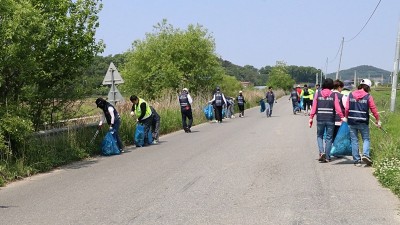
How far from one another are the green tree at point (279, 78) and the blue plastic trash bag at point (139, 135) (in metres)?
95.7

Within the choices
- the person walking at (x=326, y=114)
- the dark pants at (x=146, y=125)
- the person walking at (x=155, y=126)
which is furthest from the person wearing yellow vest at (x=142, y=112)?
the person walking at (x=326, y=114)

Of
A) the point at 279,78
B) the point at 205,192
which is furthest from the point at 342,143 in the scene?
the point at 279,78

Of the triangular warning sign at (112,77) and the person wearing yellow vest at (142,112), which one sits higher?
the triangular warning sign at (112,77)

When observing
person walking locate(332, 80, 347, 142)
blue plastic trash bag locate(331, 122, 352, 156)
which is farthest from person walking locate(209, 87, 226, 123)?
blue plastic trash bag locate(331, 122, 352, 156)

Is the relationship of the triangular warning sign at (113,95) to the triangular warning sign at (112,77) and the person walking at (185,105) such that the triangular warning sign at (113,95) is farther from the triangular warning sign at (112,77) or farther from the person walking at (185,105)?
the person walking at (185,105)

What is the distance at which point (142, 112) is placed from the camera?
15664mm

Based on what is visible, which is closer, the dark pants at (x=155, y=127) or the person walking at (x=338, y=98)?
the person walking at (x=338, y=98)

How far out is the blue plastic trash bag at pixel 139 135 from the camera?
614 inches

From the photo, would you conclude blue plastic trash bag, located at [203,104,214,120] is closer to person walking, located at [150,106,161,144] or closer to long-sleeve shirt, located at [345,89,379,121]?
person walking, located at [150,106,161,144]

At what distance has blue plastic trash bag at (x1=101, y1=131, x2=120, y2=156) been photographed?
44.7 ft

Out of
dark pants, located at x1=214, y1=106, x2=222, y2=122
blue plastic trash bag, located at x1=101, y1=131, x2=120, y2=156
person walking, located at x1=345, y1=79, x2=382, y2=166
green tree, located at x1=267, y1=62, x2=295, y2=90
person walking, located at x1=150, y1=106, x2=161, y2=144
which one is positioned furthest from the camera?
green tree, located at x1=267, y1=62, x2=295, y2=90

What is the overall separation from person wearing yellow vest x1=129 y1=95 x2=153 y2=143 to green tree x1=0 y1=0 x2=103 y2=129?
8.30ft

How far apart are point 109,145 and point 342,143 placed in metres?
6.23

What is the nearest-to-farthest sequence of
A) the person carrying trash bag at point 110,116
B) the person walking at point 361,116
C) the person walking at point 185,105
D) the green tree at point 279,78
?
the person walking at point 361,116 < the person carrying trash bag at point 110,116 < the person walking at point 185,105 < the green tree at point 279,78
